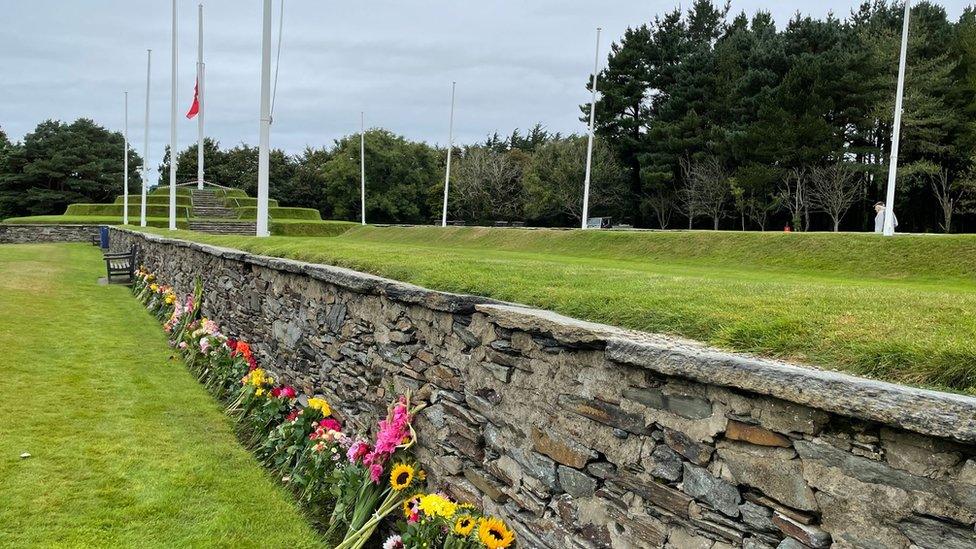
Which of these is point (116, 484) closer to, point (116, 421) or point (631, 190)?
point (116, 421)

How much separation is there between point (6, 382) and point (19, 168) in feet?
191

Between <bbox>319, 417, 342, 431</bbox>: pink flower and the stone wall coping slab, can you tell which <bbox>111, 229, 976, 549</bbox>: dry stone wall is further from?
<bbox>319, 417, 342, 431</bbox>: pink flower

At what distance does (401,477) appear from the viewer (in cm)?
430

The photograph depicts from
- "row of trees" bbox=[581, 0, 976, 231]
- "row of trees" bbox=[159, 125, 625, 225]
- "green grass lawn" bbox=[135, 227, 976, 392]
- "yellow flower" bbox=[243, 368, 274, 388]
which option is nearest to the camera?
"green grass lawn" bbox=[135, 227, 976, 392]

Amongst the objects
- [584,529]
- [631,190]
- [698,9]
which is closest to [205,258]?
[584,529]

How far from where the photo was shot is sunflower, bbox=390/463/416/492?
14.0 ft

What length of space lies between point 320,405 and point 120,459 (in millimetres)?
1613

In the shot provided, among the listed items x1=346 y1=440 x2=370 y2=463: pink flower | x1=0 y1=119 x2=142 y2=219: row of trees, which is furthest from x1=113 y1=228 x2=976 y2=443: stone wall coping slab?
x1=0 y1=119 x2=142 y2=219: row of trees

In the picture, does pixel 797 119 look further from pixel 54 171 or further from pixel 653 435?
pixel 54 171

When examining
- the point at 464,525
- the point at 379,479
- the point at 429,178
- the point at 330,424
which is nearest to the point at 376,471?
the point at 379,479

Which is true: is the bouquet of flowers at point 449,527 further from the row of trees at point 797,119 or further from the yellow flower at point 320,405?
the row of trees at point 797,119

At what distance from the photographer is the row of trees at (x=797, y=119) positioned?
101 feet

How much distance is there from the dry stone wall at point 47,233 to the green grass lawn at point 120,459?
26.6 metres

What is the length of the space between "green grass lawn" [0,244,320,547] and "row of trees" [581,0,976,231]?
100 ft
